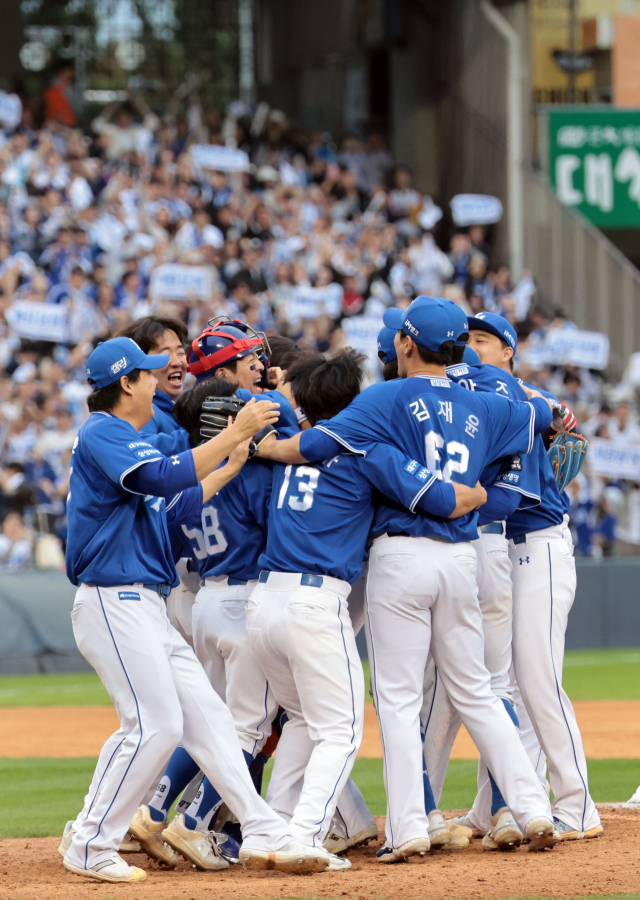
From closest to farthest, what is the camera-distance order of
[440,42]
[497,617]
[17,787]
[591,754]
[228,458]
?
Result: [228,458], [497,617], [17,787], [591,754], [440,42]

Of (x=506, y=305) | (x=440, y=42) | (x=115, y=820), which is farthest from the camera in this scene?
(x=440, y=42)

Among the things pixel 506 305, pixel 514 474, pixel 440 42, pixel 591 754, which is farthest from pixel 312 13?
pixel 514 474

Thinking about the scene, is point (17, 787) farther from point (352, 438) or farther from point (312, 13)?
point (312, 13)

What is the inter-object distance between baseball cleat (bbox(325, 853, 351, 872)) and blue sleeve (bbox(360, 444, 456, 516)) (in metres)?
1.38

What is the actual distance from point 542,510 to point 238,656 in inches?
59.0

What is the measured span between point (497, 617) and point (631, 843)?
43.0 inches

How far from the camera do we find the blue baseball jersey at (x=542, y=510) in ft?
18.5

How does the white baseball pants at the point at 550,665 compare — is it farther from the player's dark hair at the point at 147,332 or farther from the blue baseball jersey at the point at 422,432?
the player's dark hair at the point at 147,332

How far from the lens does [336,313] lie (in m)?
18.6

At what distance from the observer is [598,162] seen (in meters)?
23.8

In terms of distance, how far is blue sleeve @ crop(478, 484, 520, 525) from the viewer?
5305mm

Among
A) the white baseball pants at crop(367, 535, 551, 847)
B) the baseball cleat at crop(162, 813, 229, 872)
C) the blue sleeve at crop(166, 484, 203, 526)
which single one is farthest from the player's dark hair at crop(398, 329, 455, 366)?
the baseball cleat at crop(162, 813, 229, 872)

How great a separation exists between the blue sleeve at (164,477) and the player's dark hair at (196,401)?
504 millimetres

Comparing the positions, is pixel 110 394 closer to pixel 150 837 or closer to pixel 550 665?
pixel 150 837
